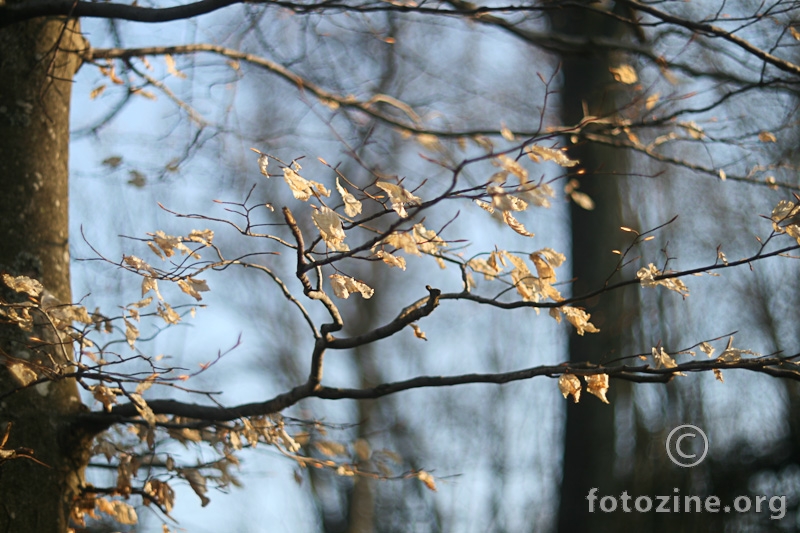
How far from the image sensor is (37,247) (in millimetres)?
2490

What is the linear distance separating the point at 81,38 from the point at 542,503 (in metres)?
7.70

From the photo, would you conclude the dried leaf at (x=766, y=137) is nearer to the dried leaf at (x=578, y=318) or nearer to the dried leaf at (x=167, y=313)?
the dried leaf at (x=578, y=318)

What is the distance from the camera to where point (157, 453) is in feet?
10.2

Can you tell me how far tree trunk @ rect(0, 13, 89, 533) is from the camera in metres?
2.27

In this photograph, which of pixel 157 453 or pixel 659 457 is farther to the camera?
pixel 659 457

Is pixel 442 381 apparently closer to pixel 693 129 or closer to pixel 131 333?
pixel 131 333

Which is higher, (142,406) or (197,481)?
(142,406)

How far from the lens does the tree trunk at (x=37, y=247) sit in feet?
7.46

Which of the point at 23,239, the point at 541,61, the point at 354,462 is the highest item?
the point at 541,61

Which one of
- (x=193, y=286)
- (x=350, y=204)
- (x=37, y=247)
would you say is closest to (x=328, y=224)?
(x=350, y=204)

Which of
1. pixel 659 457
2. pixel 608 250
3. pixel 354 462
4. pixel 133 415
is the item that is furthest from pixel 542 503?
pixel 133 415

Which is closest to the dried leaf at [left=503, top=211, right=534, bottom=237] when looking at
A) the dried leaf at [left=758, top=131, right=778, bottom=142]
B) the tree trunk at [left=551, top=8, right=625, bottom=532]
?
the dried leaf at [left=758, top=131, right=778, bottom=142]

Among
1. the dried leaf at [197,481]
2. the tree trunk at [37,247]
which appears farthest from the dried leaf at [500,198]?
the dried leaf at [197,481]

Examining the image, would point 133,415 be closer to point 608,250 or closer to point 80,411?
point 80,411
